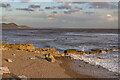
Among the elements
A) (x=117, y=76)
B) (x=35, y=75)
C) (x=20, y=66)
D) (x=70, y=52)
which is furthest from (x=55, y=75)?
(x=70, y=52)

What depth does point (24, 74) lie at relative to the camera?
9.41 m

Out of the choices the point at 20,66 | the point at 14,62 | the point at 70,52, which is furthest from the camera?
the point at 70,52

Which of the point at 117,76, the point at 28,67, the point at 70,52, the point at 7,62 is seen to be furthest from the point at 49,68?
the point at 70,52

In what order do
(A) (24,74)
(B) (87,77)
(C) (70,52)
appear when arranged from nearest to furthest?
(A) (24,74)
(B) (87,77)
(C) (70,52)

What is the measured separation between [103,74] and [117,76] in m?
0.88

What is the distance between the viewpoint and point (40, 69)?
1059 cm

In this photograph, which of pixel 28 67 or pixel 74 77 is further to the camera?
pixel 28 67

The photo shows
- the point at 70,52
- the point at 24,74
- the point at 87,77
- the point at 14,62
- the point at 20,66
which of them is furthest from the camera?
Result: the point at 70,52

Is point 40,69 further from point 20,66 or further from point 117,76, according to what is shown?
point 117,76

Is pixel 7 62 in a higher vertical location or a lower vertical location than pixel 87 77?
higher

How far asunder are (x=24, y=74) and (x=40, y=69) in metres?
1.40

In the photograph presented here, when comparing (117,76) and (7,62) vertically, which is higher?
(7,62)

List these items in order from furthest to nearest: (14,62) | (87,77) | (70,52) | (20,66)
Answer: (70,52), (14,62), (20,66), (87,77)

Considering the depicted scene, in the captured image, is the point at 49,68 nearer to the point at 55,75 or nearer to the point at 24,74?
the point at 55,75
